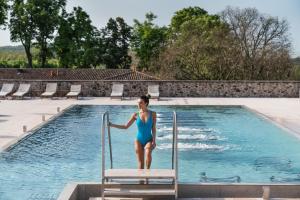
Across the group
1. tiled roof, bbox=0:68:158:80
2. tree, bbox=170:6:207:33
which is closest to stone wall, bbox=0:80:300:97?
tiled roof, bbox=0:68:158:80

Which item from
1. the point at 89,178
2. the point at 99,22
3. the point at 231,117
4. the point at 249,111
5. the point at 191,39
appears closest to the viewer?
the point at 89,178

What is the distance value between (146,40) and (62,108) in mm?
38557

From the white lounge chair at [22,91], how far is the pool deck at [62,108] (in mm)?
717

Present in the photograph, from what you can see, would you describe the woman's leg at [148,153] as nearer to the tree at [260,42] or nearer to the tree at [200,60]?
the tree at [200,60]

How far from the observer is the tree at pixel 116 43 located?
5383 centimetres

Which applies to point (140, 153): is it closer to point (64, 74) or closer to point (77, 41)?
point (64, 74)

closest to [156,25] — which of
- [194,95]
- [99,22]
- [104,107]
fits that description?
[99,22]

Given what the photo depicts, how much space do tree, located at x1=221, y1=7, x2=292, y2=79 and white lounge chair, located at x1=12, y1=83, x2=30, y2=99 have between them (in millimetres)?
12737

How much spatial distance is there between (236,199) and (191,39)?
2357cm

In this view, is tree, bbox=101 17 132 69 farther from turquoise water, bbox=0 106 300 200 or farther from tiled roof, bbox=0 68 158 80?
turquoise water, bbox=0 106 300 200

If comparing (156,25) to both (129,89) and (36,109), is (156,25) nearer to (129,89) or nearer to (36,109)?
(129,89)

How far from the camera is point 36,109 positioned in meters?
17.6

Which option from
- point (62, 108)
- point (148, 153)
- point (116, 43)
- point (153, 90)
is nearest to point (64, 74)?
point (153, 90)

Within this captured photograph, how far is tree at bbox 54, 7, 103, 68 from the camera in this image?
4897 centimetres
